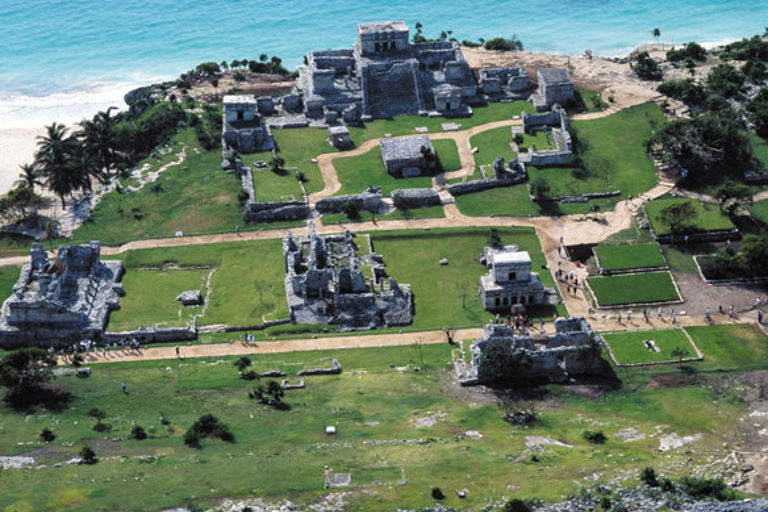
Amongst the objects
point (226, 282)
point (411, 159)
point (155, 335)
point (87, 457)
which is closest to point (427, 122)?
point (411, 159)

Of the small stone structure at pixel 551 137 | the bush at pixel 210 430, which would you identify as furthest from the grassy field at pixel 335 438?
the small stone structure at pixel 551 137

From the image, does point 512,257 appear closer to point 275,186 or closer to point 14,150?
point 275,186

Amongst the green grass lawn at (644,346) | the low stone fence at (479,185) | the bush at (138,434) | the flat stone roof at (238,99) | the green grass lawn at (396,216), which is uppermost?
the flat stone roof at (238,99)

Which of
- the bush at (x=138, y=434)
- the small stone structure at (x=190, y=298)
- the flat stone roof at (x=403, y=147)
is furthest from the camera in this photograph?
the flat stone roof at (x=403, y=147)

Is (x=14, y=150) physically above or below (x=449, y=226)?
above

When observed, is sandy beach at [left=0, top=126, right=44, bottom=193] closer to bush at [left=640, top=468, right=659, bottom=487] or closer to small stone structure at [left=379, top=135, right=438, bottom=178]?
small stone structure at [left=379, top=135, right=438, bottom=178]

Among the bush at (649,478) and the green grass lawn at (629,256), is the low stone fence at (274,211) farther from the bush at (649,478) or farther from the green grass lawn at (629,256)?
the bush at (649,478)
